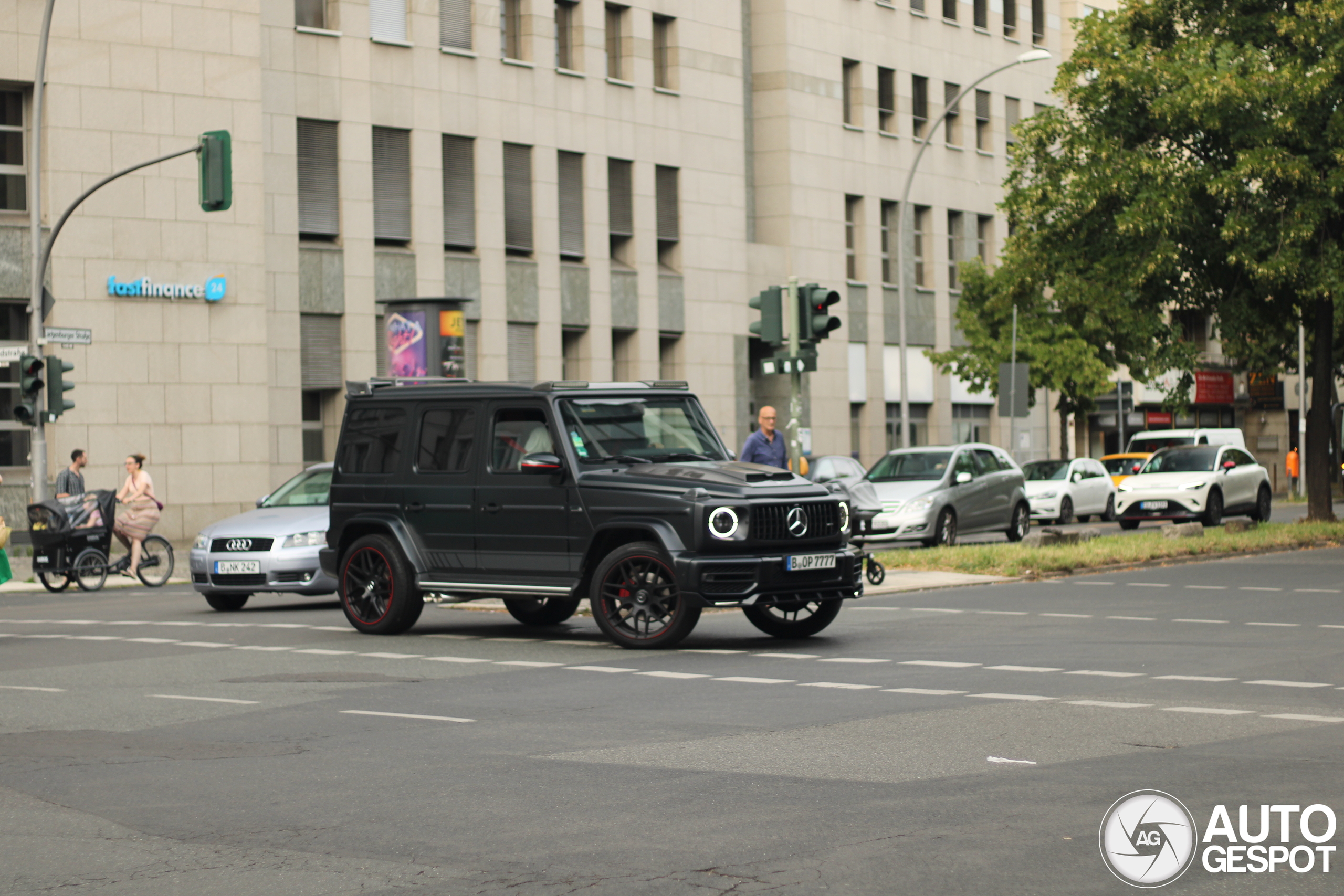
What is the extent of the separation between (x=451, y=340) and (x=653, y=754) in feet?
50.7

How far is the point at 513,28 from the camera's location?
137 feet

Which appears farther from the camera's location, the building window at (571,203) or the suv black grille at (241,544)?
the building window at (571,203)

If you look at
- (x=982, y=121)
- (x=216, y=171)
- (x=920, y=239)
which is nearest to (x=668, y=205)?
(x=920, y=239)

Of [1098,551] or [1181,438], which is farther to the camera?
[1181,438]

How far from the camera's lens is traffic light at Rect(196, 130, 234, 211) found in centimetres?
2405

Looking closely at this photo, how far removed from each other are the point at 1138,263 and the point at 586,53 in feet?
59.2

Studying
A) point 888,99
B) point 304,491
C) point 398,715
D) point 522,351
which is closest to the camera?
point 398,715

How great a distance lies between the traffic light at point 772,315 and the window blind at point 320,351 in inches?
729

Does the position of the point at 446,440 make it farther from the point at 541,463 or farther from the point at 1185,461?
the point at 1185,461

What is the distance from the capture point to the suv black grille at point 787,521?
13797 mm

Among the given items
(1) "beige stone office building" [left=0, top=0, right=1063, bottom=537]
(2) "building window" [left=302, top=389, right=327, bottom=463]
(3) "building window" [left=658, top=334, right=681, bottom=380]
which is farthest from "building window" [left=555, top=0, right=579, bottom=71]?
(2) "building window" [left=302, top=389, right=327, bottom=463]

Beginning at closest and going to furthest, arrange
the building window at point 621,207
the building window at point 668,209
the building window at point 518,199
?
the building window at point 518,199
the building window at point 621,207
the building window at point 668,209

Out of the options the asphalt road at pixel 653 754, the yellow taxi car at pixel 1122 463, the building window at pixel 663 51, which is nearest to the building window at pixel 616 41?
the building window at pixel 663 51

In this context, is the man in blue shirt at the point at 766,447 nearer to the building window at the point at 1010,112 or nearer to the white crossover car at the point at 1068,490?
Answer: the white crossover car at the point at 1068,490
